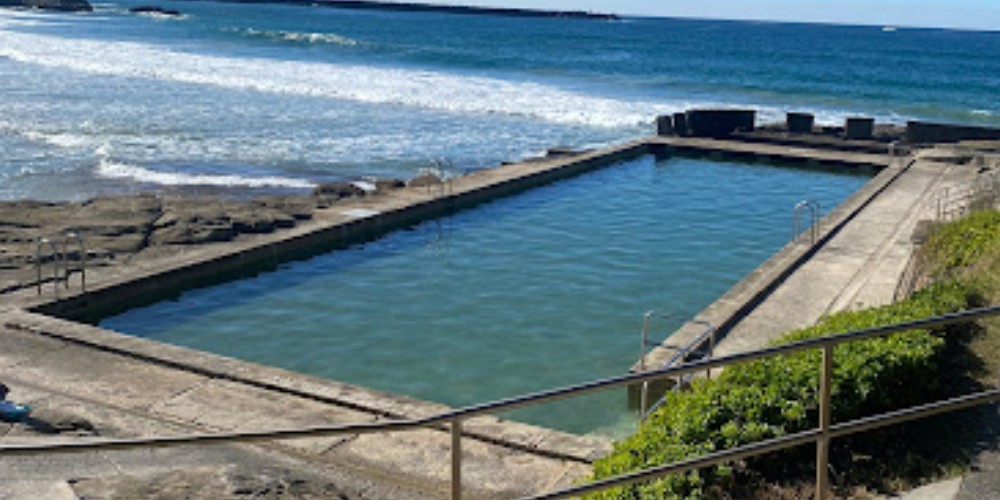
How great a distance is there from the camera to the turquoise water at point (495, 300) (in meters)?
12.3

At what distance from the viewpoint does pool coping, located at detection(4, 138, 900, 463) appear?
9172mm

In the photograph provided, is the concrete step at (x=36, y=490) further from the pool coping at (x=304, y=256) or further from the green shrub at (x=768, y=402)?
the pool coping at (x=304, y=256)

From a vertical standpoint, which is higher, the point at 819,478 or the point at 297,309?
the point at 819,478

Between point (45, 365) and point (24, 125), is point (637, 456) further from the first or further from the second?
point (24, 125)

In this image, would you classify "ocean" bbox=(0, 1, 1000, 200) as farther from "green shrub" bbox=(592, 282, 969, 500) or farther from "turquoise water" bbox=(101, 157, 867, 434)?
"green shrub" bbox=(592, 282, 969, 500)

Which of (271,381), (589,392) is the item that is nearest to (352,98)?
(271,381)

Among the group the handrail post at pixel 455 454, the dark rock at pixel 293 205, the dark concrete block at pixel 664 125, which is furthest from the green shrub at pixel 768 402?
the dark concrete block at pixel 664 125

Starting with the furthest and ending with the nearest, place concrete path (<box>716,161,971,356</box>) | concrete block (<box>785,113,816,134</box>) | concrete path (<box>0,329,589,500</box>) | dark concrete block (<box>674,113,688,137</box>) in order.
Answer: concrete block (<box>785,113,816,134</box>)
dark concrete block (<box>674,113,688,137</box>)
concrete path (<box>716,161,971,356</box>)
concrete path (<box>0,329,589,500</box>)

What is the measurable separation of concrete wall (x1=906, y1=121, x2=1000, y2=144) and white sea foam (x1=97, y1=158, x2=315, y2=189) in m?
19.2

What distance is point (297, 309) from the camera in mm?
14523

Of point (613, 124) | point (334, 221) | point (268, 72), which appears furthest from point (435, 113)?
point (334, 221)

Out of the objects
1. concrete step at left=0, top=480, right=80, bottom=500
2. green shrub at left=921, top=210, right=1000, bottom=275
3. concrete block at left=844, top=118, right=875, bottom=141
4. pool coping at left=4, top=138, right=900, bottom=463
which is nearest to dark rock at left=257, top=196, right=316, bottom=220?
pool coping at left=4, top=138, right=900, bottom=463

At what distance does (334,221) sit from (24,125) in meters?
20.2

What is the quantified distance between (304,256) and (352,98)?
111 feet
